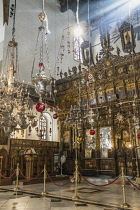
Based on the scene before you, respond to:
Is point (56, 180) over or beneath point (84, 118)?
beneath

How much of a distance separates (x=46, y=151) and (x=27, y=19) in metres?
10.2

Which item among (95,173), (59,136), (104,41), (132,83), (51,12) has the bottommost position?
(95,173)

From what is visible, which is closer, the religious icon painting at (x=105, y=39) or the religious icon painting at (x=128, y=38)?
the religious icon painting at (x=128, y=38)

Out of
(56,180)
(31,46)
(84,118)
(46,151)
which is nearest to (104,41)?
(31,46)

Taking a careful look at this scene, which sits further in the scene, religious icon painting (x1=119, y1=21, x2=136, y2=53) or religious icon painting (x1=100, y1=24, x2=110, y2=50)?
religious icon painting (x1=100, y1=24, x2=110, y2=50)

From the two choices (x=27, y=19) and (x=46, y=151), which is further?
(x=27, y=19)

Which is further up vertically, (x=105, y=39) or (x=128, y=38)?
(x=105, y=39)

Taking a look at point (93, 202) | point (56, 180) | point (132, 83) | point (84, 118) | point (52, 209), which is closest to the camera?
point (52, 209)

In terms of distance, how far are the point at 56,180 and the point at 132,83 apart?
283 inches

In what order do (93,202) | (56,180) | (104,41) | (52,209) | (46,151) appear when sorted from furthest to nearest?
(104,41) → (46,151) → (56,180) → (93,202) → (52,209)

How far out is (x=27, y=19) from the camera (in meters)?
16.2

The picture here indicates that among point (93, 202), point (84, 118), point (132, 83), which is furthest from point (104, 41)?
point (93, 202)

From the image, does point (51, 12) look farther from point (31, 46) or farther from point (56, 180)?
point (56, 180)

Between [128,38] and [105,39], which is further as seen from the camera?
[105,39]
